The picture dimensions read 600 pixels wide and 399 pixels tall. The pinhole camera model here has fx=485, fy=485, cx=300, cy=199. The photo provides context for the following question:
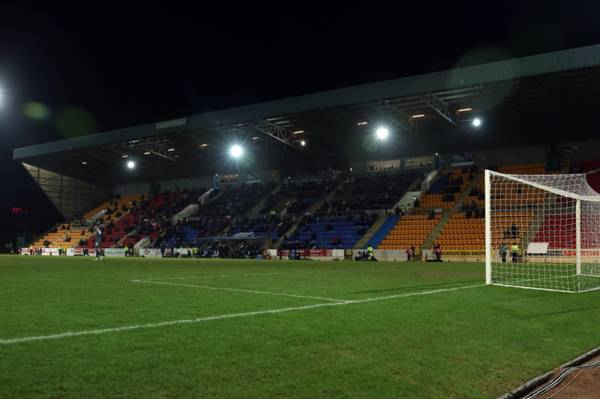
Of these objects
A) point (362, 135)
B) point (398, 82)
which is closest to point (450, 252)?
point (398, 82)

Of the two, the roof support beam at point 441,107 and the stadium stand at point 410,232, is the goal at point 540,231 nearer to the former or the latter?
the stadium stand at point 410,232

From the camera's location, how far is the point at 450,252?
30609mm

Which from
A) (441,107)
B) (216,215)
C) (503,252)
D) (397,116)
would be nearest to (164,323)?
(503,252)

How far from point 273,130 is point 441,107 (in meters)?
13.9

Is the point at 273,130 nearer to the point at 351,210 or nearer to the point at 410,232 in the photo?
the point at 351,210

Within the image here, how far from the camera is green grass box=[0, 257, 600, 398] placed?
4133 millimetres

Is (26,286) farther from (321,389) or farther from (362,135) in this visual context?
(362,135)

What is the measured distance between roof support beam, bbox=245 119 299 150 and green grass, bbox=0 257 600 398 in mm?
28981

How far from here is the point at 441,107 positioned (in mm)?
33094

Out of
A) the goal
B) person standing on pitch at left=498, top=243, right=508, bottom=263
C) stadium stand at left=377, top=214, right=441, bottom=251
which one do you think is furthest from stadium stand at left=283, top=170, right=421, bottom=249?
person standing on pitch at left=498, top=243, right=508, bottom=263

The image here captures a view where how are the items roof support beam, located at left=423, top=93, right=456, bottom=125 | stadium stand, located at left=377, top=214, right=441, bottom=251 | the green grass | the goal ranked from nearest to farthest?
the green grass < the goal < roof support beam, located at left=423, top=93, right=456, bottom=125 < stadium stand, located at left=377, top=214, right=441, bottom=251

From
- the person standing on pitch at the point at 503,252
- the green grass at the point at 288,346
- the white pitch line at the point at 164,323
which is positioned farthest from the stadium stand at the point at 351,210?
the green grass at the point at 288,346

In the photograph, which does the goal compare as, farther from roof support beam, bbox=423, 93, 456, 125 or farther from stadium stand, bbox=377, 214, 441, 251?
roof support beam, bbox=423, 93, 456, 125

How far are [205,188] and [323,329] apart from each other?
49.2 meters
